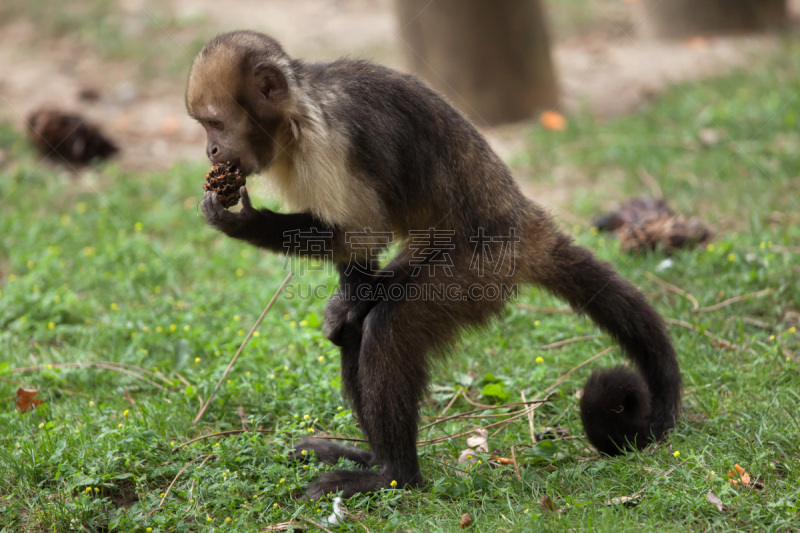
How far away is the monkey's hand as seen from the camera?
3223 mm

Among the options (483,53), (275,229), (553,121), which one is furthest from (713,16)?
(275,229)

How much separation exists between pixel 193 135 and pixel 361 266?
554 centimetres

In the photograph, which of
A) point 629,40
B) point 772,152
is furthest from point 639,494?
point 629,40

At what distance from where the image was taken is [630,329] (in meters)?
3.63

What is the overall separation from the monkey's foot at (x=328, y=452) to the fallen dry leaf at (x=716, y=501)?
1497 millimetres

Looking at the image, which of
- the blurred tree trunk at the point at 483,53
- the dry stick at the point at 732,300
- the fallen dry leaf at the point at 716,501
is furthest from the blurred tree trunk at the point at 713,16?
the fallen dry leaf at the point at 716,501

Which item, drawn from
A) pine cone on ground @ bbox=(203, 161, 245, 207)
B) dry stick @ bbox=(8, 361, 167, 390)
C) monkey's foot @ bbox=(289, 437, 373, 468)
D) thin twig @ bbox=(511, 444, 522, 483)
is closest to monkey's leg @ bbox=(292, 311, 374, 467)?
monkey's foot @ bbox=(289, 437, 373, 468)

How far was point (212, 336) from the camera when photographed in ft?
15.1

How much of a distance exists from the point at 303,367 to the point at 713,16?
810 cm

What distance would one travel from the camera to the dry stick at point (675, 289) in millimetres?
4643

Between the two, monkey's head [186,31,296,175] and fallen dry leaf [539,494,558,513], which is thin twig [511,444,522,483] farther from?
monkey's head [186,31,296,175]

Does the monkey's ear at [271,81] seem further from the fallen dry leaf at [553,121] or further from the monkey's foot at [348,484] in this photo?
the fallen dry leaf at [553,121]

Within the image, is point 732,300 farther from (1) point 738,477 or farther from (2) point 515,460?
(2) point 515,460

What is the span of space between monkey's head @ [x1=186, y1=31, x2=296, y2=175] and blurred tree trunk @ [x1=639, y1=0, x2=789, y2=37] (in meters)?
8.01
